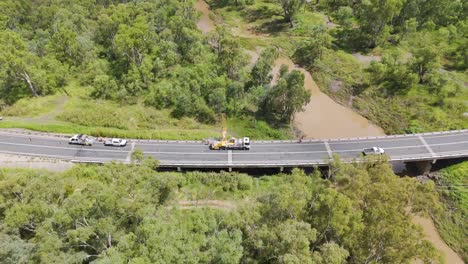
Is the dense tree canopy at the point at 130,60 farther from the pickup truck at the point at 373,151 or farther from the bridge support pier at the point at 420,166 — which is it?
the bridge support pier at the point at 420,166

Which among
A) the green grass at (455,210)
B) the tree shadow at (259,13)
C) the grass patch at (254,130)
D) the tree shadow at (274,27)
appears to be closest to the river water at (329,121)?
the grass patch at (254,130)

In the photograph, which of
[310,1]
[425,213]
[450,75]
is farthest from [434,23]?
[425,213]

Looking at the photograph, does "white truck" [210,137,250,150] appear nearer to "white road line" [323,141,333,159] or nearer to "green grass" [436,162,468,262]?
"white road line" [323,141,333,159]

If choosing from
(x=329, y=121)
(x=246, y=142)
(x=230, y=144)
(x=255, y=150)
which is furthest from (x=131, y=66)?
(x=329, y=121)

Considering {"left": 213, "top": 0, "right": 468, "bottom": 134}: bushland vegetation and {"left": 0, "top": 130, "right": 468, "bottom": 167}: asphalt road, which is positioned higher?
{"left": 213, "top": 0, "right": 468, "bottom": 134}: bushland vegetation

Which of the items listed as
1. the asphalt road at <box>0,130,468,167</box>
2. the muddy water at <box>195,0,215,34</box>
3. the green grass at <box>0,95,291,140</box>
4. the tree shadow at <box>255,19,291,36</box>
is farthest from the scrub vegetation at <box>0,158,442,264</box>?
the muddy water at <box>195,0,215,34</box>

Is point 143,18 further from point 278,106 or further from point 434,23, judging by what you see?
point 434,23

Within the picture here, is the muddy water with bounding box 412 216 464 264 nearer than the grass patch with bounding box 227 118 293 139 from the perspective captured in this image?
Yes
